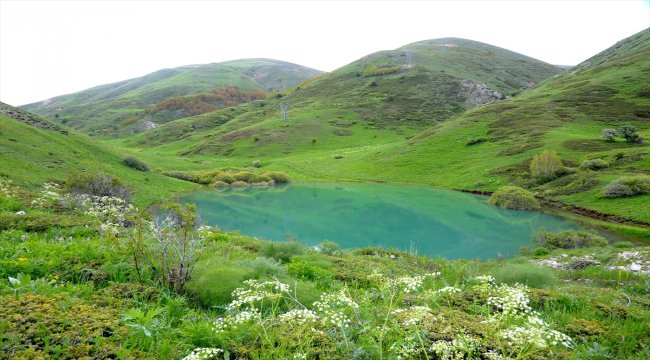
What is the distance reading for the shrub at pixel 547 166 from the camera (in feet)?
171

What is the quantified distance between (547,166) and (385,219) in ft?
102

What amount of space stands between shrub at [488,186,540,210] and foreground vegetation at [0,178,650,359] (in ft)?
118

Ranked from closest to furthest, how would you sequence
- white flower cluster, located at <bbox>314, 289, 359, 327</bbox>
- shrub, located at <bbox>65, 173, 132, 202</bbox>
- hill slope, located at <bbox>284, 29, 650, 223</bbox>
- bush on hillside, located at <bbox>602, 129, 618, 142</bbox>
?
white flower cluster, located at <bbox>314, 289, 359, 327</bbox>
shrub, located at <bbox>65, 173, 132, 202</bbox>
hill slope, located at <bbox>284, 29, 650, 223</bbox>
bush on hillside, located at <bbox>602, 129, 618, 142</bbox>

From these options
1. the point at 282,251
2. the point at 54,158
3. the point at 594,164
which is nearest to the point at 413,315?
the point at 282,251

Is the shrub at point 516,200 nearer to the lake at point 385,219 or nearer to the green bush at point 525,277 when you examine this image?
the lake at point 385,219

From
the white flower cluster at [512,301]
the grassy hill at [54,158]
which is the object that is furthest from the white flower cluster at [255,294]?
the grassy hill at [54,158]

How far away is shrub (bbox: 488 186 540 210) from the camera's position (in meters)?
44.4

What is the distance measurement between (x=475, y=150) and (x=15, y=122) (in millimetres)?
77751

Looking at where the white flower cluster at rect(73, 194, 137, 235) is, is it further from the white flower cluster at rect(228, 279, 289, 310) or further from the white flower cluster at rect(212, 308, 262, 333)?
the white flower cluster at rect(212, 308, 262, 333)

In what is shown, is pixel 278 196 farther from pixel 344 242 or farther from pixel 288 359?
pixel 288 359

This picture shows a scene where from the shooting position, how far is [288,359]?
4504 mm

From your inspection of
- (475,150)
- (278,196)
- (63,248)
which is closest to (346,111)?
(475,150)

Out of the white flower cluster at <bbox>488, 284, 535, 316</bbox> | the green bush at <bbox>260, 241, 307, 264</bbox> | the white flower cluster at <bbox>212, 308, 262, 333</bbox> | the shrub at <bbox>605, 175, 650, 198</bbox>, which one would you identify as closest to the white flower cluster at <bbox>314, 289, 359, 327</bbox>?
the white flower cluster at <bbox>212, 308, 262, 333</bbox>

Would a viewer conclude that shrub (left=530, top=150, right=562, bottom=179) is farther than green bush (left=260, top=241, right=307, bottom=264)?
Yes
